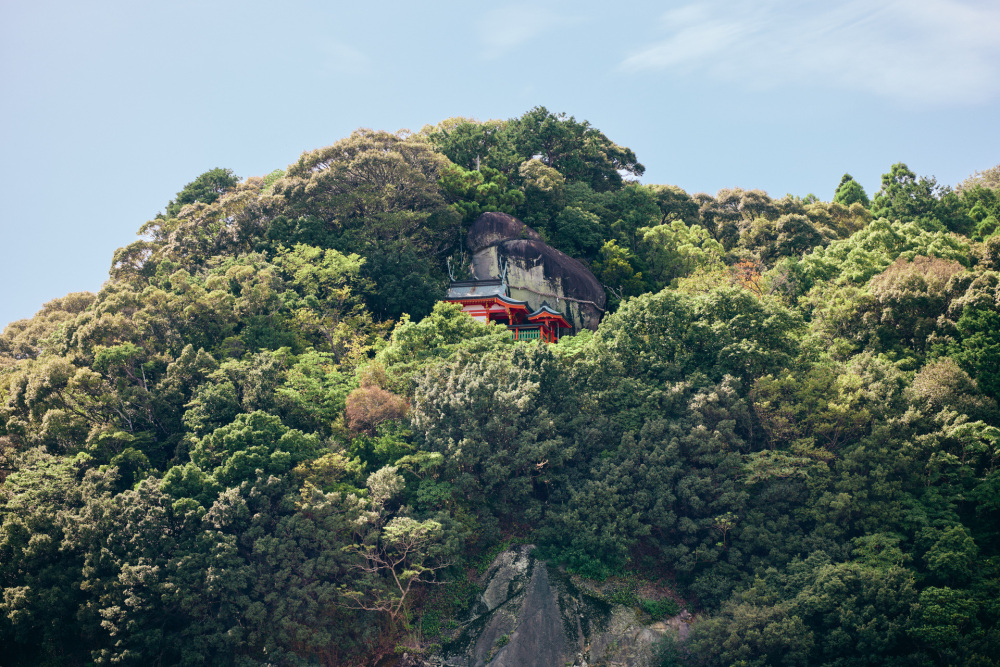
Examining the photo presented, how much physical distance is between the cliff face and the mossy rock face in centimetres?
1568

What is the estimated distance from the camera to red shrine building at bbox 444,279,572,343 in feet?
118

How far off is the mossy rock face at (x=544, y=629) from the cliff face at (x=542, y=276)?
1568 cm

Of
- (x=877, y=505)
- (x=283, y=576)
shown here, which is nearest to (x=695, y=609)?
(x=877, y=505)

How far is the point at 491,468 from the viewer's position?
80.0 ft

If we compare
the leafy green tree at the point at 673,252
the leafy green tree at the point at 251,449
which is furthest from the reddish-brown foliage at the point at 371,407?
the leafy green tree at the point at 673,252

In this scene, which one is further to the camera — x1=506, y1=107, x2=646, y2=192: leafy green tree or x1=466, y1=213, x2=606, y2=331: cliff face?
x1=506, y1=107, x2=646, y2=192: leafy green tree

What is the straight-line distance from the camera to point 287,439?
79.8 feet

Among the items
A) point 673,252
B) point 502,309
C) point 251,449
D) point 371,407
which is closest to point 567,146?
point 673,252

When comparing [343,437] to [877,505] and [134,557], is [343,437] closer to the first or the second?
[134,557]

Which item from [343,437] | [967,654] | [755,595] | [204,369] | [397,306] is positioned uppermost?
[397,306]

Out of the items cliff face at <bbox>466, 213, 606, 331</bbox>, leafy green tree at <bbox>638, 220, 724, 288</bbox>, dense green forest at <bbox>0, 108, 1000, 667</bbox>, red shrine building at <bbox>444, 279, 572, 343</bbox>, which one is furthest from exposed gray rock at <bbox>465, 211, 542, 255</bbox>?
dense green forest at <bbox>0, 108, 1000, 667</bbox>

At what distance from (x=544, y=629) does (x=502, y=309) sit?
16.1 metres

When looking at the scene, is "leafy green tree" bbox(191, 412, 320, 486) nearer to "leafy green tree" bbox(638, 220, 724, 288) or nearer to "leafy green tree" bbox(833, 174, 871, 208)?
"leafy green tree" bbox(638, 220, 724, 288)

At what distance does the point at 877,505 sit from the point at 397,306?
1841 cm
